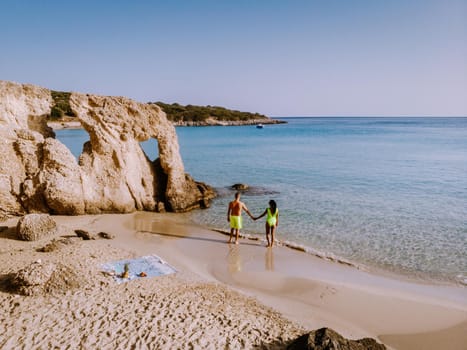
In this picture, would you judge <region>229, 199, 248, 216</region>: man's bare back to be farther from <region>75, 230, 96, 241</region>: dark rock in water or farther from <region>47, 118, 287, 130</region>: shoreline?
<region>47, 118, 287, 130</region>: shoreline

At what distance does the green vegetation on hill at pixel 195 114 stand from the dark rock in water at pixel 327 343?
93.1 m

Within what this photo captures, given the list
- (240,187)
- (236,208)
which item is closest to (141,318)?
(236,208)

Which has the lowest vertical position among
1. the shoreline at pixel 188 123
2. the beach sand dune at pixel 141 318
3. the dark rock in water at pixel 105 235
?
the dark rock in water at pixel 105 235

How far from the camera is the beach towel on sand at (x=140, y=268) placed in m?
7.64

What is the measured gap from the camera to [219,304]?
6598mm

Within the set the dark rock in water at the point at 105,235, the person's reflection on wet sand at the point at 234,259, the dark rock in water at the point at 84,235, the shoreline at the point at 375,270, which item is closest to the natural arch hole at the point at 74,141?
the dark rock in water at the point at 105,235

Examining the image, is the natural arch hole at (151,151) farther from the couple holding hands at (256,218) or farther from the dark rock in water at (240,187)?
the couple holding hands at (256,218)

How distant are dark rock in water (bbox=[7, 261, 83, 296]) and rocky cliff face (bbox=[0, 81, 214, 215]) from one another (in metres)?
5.77

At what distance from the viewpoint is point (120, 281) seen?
7.29 metres

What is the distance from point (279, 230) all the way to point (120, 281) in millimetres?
6838

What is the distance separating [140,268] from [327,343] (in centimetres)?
504

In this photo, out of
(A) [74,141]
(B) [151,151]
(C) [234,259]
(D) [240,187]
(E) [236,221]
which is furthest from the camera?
(A) [74,141]

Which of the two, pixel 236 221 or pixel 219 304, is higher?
pixel 236 221

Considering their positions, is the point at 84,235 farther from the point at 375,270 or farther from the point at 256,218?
the point at 375,270
